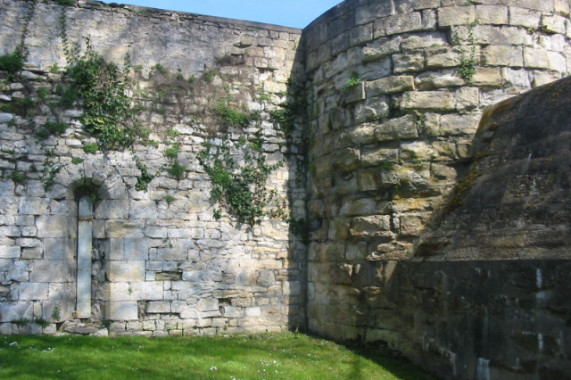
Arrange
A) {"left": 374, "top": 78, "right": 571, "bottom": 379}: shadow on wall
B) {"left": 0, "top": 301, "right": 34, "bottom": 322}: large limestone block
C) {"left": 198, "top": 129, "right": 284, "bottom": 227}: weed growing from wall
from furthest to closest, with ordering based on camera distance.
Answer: {"left": 198, "top": 129, "right": 284, "bottom": 227}: weed growing from wall, {"left": 0, "top": 301, "right": 34, "bottom": 322}: large limestone block, {"left": 374, "top": 78, "right": 571, "bottom": 379}: shadow on wall

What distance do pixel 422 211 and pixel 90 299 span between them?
503 centimetres

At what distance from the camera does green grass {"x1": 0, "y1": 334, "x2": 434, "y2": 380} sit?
21.7 ft

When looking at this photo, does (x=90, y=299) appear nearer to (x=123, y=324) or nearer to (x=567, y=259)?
(x=123, y=324)

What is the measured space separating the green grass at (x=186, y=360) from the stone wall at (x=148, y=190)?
63 cm

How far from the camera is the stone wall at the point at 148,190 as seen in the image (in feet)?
28.4

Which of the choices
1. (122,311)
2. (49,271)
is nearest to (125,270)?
(122,311)

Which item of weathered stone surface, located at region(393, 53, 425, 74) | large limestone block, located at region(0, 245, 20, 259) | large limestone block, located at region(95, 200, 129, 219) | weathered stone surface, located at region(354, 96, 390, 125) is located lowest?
large limestone block, located at region(0, 245, 20, 259)

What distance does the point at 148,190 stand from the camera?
923 cm

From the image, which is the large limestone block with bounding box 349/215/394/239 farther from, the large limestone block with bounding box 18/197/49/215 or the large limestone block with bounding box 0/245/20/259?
the large limestone block with bounding box 0/245/20/259

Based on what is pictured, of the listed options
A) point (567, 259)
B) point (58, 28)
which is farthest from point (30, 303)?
point (567, 259)

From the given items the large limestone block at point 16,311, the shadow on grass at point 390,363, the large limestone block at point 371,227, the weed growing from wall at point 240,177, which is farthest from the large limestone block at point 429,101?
the large limestone block at point 16,311

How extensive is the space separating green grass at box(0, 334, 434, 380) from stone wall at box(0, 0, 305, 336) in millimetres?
633

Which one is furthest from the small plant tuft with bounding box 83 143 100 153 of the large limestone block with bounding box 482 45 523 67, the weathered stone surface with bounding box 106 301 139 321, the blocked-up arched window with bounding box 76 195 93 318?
the large limestone block with bounding box 482 45 523 67

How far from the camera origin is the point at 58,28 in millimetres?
9172
